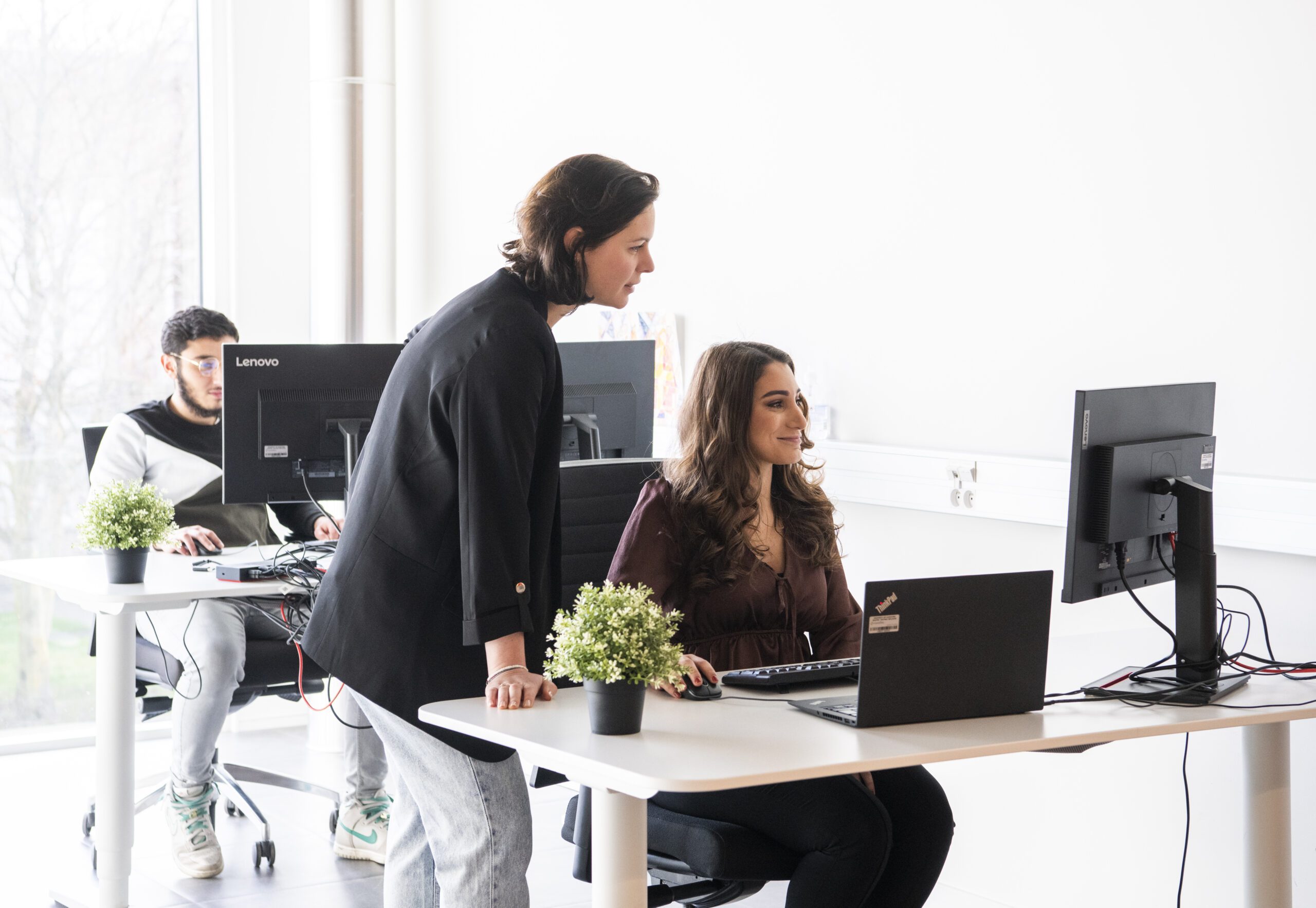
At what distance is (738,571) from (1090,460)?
2.01ft

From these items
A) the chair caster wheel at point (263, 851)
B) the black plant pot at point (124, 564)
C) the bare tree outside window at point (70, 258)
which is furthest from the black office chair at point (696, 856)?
the bare tree outside window at point (70, 258)

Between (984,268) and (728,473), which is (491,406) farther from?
(984,268)

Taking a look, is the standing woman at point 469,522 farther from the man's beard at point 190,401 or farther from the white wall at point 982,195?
the man's beard at point 190,401

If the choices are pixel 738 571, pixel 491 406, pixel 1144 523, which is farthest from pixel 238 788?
pixel 1144 523

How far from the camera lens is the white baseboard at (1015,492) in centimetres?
257

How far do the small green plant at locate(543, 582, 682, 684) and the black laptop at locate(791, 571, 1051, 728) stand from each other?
0.26 m

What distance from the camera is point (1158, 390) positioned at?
2.25m

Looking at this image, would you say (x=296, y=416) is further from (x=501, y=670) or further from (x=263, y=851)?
(x=501, y=670)

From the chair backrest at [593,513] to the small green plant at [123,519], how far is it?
0.95 m

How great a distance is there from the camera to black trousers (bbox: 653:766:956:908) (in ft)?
6.93

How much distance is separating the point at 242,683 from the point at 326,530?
17.0 inches

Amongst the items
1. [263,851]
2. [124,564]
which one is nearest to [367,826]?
[263,851]

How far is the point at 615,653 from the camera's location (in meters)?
1.72

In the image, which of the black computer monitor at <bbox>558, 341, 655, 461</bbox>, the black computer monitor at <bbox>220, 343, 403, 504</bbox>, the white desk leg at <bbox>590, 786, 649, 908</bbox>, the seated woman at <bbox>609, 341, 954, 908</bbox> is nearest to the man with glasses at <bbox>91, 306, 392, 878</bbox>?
the black computer monitor at <bbox>220, 343, 403, 504</bbox>
